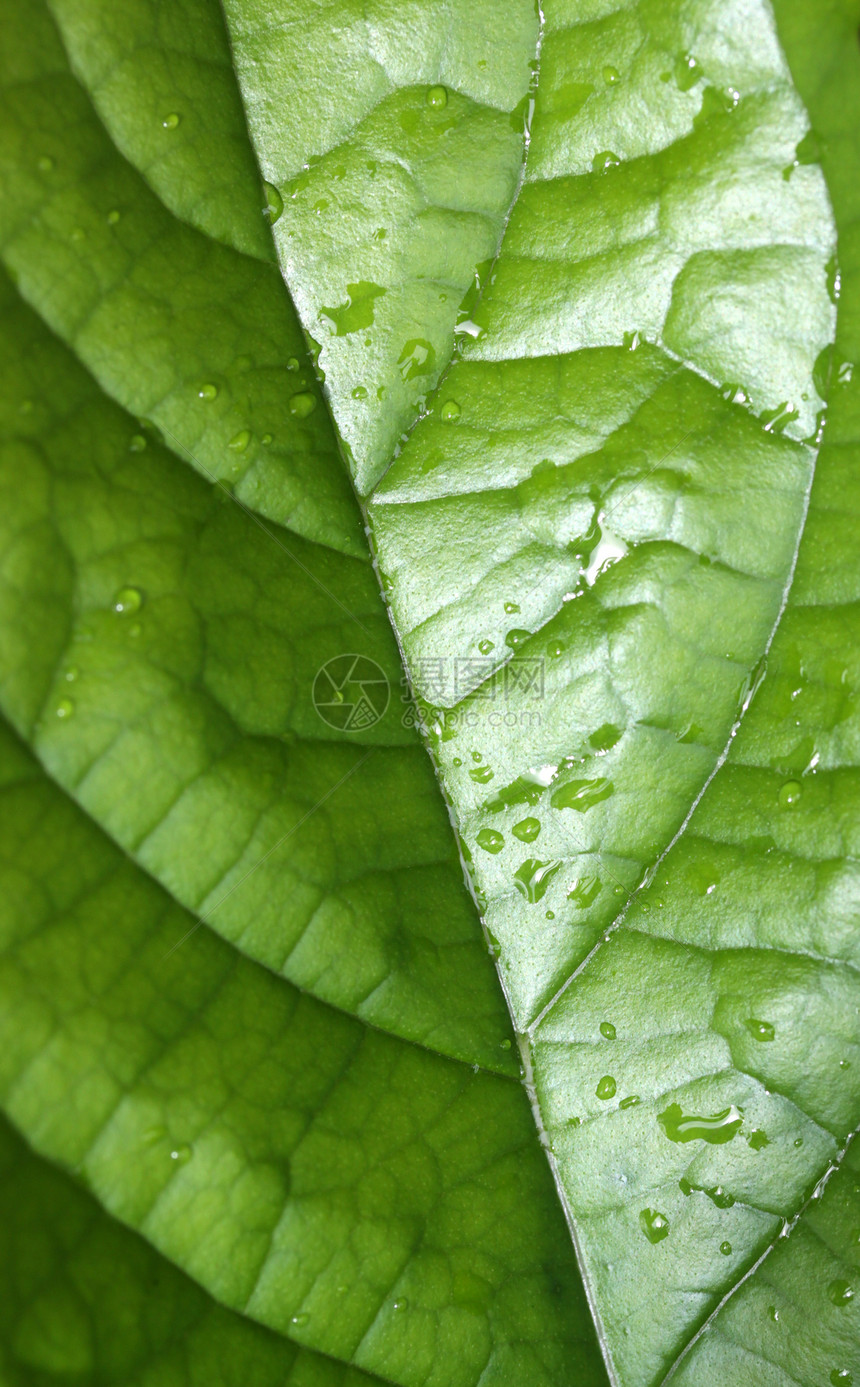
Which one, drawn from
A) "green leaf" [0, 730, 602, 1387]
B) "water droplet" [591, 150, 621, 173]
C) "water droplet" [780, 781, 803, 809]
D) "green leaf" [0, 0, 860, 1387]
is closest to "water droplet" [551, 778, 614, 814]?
"green leaf" [0, 0, 860, 1387]

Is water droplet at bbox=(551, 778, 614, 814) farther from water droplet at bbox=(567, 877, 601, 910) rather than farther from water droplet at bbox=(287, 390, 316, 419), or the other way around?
water droplet at bbox=(287, 390, 316, 419)

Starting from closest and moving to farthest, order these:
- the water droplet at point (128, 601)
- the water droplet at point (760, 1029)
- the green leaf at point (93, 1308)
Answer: the green leaf at point (93, 1308) < the water droplet at point (128, 601) < the water droplet at point (760, 1029)

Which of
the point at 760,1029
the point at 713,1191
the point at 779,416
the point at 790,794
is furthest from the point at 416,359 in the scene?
the point at 713,1191

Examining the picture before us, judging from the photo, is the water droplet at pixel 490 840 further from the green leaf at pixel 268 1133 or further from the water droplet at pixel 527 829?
the green leaf at pixel 268 1133

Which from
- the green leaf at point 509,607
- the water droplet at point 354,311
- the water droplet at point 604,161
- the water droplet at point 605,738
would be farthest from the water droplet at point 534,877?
the water droplet at point 604,161

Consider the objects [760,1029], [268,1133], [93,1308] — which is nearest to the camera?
[93,1308]

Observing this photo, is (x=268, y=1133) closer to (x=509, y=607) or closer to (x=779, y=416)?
(x=509, y=607)

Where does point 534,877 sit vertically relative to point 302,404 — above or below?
below

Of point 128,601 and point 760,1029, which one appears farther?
point 760,1029

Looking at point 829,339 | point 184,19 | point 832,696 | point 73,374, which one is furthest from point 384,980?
point 184,19
